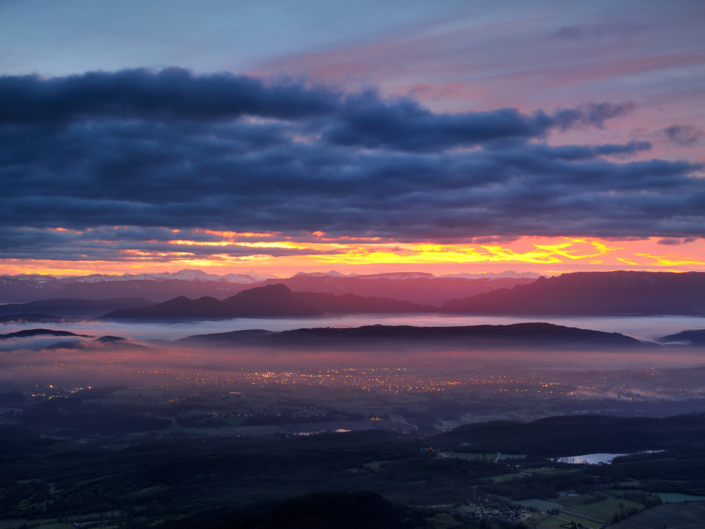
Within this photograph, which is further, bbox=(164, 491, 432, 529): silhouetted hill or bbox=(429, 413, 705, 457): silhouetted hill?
bbox=(429, 413, 705, 457): silhouetted hill

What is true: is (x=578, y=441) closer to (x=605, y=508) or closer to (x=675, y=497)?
(x=675, y=497)

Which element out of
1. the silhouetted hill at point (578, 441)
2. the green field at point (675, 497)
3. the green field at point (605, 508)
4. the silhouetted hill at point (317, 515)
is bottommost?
the silhouetted hill at point (578, 441)

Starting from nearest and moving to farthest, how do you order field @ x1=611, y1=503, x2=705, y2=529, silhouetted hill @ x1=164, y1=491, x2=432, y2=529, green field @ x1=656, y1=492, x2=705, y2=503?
silhouetted hill @ x1=164, y1=491, x2=432, y2=529
field @ x1=611, y1=503, x2=705, y2=529
green field @ x1=656, y1=492, x2=705, y2=503

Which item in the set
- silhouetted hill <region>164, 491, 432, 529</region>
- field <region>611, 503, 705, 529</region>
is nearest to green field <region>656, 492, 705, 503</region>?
field <region>611, 503, 705, 529</region>

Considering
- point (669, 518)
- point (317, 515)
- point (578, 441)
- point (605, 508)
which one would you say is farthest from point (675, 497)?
point (317, 515)

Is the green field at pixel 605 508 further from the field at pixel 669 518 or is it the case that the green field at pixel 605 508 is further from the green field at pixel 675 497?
the green field at pixel 675 497

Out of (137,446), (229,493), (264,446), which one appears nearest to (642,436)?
(264,446)

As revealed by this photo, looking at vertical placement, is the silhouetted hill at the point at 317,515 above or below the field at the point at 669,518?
above

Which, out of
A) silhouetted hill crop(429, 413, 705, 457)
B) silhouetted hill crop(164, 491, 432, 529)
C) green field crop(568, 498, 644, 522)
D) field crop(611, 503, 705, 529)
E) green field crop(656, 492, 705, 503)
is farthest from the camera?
silhouetted hill crop(429, 413, 705, 457)

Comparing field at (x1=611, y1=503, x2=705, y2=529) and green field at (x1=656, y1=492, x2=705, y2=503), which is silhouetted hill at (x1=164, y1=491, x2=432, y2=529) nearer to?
field at (x1=611, y1=503, x2=705, y2=529)

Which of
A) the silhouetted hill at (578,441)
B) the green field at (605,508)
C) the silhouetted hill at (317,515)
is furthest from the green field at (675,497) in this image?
the silhouetted hill at (317,515)

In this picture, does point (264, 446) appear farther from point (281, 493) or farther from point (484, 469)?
point (484, 469)
